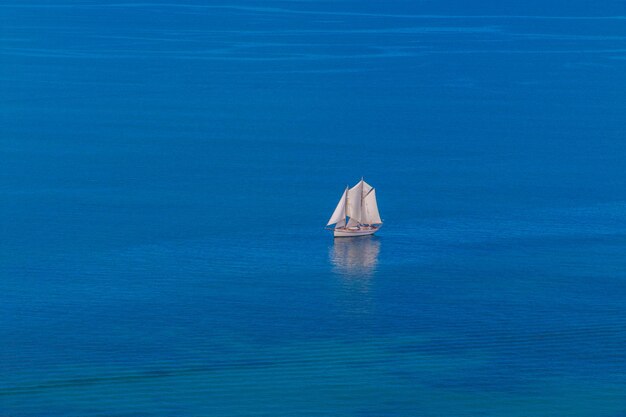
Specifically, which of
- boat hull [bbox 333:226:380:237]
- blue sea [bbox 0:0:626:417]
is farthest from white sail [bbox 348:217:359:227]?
blue sea [bbox 0:0:626:417]

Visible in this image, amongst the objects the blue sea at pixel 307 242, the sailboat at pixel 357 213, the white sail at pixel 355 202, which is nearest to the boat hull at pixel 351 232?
the sailboat at pixel 357 213

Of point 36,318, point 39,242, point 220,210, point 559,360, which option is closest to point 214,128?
point 220,210

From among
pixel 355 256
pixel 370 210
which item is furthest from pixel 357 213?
pixel 355 256

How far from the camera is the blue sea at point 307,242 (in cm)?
6291

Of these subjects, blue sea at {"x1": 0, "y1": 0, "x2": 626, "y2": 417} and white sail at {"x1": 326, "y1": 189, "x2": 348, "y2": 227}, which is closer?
blue sea at {"x1": 0, "y1": 0, "x2": 626, "y2": 417}

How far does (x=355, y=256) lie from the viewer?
3263 inches

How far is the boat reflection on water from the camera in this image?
3155 inches

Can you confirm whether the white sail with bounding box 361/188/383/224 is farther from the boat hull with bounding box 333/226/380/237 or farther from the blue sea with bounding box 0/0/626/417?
the blue sea with bounding box 0/0/626/417

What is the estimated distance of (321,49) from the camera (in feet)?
566

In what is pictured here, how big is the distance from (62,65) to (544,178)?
69646 mm

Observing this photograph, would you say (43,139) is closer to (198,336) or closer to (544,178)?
(544,178)

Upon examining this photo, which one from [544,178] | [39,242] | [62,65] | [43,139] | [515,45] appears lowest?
[39,242]

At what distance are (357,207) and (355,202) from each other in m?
0.34

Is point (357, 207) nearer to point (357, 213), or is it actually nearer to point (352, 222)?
point (357, 213)
